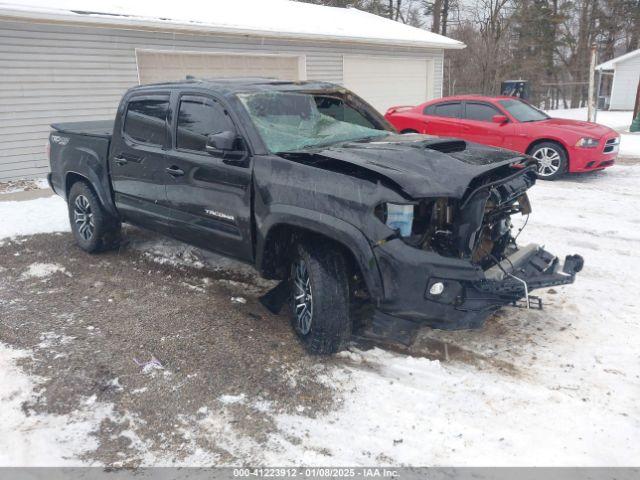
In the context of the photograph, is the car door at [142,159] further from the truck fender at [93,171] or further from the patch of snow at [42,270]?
the patch of snow at [42,270]

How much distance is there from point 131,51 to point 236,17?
10.7 feet

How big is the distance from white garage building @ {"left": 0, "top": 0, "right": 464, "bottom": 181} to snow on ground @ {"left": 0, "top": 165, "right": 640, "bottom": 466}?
7.54 metres

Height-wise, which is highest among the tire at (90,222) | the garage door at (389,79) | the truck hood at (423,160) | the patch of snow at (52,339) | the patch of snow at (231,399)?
the garage door at (389,79)

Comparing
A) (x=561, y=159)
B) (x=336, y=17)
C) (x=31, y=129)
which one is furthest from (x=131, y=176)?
(x=336, y=17)

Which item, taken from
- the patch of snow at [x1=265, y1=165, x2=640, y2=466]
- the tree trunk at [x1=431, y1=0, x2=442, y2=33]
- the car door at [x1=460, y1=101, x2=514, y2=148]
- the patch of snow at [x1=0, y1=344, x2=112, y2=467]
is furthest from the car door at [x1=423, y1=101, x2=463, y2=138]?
the tree trunk at [x1=431, y1=0, x2=442, y2=33]

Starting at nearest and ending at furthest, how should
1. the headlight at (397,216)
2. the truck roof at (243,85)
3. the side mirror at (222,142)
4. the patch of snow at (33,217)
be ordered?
the headlight at (397,216) < the side mirror at (222,142) < the truck roof at (243,85) < the patch of snow at (33,217)

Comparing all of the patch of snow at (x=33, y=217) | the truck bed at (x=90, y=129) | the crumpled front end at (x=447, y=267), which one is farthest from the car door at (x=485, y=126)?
the patch of snow at (x=33, y=217)

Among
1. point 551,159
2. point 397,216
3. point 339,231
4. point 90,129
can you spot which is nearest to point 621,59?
point 551,159

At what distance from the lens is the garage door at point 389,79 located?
51.0 feet

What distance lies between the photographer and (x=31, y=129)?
32.1 ft

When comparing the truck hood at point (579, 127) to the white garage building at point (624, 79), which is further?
the white garage building at point (624, 79)

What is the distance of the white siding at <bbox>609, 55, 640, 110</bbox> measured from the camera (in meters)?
27.0

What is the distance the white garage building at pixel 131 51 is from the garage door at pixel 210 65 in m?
0.02

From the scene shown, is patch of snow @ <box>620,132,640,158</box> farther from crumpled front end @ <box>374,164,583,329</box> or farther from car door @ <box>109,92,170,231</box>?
car door @ <box>109,92,170,231</box>
